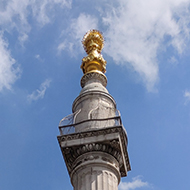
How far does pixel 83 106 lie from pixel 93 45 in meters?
8.85

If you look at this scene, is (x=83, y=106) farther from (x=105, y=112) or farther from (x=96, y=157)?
(x=96, y=157)

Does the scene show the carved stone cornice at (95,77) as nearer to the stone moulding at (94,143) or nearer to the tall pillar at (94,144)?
the tall pillar at (94,144)

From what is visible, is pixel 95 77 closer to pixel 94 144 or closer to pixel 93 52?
pixel 93 52

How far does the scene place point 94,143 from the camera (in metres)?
25.2

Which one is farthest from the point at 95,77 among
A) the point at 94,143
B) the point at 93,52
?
the point at 94,143

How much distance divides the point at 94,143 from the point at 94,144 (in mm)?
67

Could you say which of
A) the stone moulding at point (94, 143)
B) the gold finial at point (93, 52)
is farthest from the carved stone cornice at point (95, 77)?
the stone moulding at point (94, 143)

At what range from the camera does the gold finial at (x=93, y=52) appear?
33.9 metres

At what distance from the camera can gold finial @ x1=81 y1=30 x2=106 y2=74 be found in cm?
3388

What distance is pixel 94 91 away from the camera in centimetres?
2966

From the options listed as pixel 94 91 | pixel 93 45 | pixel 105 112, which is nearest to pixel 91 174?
pixel 105 112

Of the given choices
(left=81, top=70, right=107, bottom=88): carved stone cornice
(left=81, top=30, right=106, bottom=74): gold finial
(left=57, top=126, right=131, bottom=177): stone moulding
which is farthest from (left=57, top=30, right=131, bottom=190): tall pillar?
(left=81, top=30, right=106, bottom=74): gold finial

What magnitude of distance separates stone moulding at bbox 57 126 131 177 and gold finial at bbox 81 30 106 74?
28.0ft

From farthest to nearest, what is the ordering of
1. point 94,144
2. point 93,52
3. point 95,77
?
point 93,52
point 95,77
point 94,144
